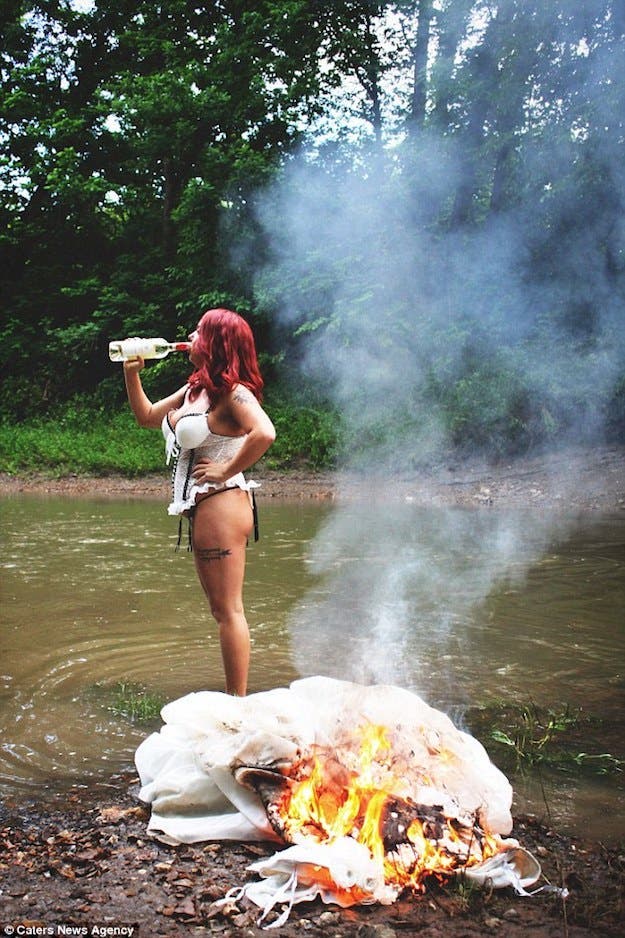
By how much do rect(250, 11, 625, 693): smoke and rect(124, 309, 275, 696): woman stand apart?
1.08 meters

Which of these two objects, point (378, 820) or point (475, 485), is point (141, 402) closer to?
point (378, 820)

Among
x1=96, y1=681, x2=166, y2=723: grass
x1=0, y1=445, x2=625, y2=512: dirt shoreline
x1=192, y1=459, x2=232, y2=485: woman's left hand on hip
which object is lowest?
x1=0, y1=445, x2=625, y2=512: dirt shoreline

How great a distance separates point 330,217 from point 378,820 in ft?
29.4

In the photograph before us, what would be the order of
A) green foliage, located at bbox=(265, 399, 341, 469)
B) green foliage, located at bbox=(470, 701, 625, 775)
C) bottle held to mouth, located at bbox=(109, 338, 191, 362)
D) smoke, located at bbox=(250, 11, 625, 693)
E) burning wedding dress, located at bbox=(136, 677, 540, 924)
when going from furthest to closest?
green foliage, located at bbox=(265, 399, 341, 469), smoke, located at bbox=(250, 11, 625, 693), bottle held to mouth, located at bbox=(109, 338, 191, 362), green foliage, located at bbox=(470, 701, 625, 775), burning wedding dress, located at bbox=(136, 677, 540, 924)

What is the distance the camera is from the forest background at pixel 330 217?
629 cm

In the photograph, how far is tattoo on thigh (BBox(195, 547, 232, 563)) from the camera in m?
3.15

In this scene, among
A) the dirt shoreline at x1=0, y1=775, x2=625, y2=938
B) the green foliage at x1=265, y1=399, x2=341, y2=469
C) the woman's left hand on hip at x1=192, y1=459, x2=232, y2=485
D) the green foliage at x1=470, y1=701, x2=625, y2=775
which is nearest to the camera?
the dirt shoreline at x1=0, y1=775, x2=625, y2=938

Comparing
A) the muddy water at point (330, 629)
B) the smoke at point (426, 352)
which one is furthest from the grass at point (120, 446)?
the muddy water at point (330, 629)

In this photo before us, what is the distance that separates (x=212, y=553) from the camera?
3.16m

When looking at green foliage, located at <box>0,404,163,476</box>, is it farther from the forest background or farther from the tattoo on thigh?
the tattoo on thigh

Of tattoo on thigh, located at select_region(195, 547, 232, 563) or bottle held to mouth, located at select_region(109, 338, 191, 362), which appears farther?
bottle held to mouth, located at select_region(109, 338, 191, 362)

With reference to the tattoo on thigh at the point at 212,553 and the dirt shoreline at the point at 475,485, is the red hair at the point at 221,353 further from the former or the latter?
the dirt shoreline at the point at 475,485

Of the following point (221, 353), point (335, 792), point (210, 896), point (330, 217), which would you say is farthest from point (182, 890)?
point (330, 217)

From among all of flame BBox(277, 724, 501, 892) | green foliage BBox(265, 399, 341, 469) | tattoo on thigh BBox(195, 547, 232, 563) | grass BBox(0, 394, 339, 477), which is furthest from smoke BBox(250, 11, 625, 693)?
flame BBox(277, 724, 501, 892)
